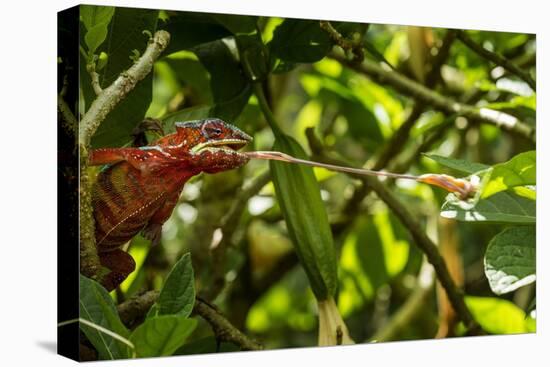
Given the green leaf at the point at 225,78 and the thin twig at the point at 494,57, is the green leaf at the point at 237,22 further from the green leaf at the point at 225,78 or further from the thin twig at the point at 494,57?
the thin twig at the point at 494,57

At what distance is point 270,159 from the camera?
1296 mm

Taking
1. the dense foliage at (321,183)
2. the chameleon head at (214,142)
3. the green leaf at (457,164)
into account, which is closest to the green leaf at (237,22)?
the dense foliage at (321,183)

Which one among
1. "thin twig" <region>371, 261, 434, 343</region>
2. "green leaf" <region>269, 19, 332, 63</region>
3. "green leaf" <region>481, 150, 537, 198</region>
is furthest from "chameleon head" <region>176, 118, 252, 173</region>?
"thin twig" <region>371, 261, 434, 343</region>

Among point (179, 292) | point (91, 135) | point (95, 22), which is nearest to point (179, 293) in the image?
point (179, 292)

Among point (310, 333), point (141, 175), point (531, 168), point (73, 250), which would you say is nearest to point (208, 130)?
point (141, 175)

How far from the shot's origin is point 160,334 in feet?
3.31

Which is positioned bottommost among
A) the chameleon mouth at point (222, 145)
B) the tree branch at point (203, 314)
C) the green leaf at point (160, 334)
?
the tree branch at point (203, 314)

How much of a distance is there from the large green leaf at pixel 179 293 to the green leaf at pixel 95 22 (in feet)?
0.88

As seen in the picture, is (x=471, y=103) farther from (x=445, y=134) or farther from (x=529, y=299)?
(x=529, y=299)

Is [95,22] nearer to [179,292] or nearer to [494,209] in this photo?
[179,292]

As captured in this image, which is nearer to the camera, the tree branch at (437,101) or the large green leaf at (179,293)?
the large green leaf at (179,293)

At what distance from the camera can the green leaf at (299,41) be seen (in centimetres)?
125

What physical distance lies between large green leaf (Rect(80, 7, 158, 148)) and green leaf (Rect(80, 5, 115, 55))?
0.03 meters

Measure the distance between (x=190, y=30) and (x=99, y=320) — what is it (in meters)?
0.38
